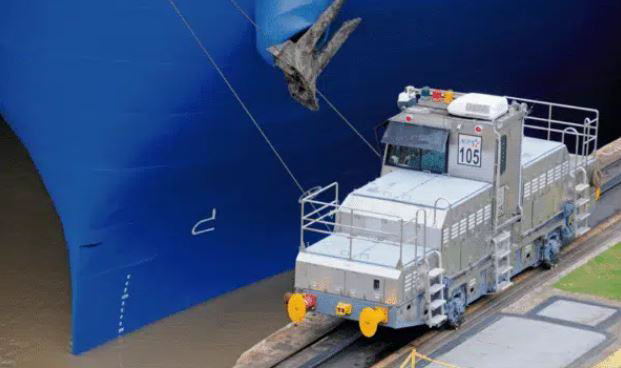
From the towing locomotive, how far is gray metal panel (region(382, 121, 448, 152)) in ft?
0.04

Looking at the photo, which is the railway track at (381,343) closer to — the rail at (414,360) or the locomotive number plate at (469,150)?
the rail at (414,360)

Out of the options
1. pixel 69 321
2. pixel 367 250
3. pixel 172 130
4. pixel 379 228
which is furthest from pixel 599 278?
pixel 69 321

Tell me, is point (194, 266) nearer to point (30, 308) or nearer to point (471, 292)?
point (30, 308)

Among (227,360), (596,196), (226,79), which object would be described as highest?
(226,79)

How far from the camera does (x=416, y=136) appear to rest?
1681cm

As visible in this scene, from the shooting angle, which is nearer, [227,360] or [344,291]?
[344,291]

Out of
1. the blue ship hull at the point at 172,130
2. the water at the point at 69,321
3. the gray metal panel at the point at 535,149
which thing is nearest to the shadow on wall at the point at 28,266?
the water at the point at 69,321

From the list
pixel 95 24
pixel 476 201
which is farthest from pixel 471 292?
pixel 95 24

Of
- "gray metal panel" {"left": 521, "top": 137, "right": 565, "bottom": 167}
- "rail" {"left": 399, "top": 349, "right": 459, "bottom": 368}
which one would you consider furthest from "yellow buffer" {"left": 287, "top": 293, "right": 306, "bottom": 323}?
"gray metal panel" {"left": 521, "top": 137, "right": 565, "bottom": 167}

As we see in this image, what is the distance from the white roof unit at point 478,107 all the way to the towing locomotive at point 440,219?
12 millimetres

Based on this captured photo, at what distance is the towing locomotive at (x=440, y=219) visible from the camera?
49.8 ft

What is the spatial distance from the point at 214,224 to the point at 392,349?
332 centimetres

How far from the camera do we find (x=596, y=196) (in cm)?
1944

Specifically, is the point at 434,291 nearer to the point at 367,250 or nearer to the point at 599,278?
the point at 367,250
